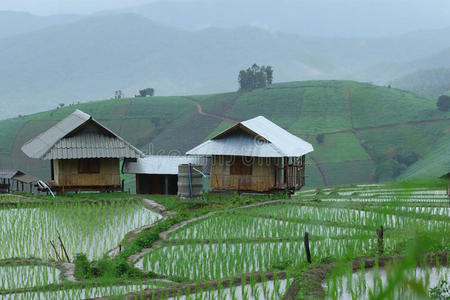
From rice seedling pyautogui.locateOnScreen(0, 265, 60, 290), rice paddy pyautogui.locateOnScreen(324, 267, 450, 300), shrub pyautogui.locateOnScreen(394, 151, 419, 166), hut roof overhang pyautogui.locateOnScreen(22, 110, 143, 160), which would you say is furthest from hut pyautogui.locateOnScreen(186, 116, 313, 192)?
shrub pyautogui.locateOnScreen(394, 151, 419, 166)

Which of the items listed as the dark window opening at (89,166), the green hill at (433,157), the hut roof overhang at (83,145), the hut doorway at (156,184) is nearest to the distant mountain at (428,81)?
the green hill at (433,157)

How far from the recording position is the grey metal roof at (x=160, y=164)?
24.4m

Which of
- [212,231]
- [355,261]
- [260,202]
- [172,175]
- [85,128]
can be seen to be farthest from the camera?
[172,175]

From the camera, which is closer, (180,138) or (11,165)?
(11,165)

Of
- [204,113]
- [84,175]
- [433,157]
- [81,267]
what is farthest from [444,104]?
[81,267]

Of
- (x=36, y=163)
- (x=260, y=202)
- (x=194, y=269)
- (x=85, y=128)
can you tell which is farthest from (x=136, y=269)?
(x=36, y=163)

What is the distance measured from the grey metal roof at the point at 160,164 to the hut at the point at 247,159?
186 centimetres

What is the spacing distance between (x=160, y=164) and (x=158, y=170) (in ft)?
1.38

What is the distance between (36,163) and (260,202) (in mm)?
55051

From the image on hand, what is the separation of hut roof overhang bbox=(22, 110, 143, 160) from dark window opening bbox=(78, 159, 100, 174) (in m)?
1.01

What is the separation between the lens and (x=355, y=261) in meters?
8.50

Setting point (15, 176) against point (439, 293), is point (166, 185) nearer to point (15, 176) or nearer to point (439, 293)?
point (15, 176)

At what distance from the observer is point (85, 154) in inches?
862

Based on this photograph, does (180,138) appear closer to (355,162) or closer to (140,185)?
(355,162)
